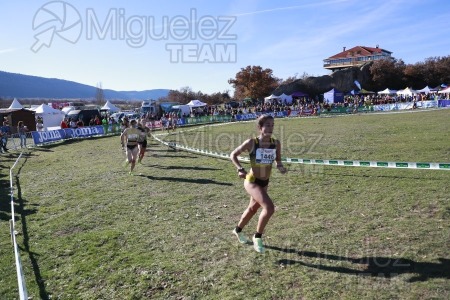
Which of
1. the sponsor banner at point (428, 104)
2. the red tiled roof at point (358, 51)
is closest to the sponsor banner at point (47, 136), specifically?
the sponsor banner at point (428, 104)

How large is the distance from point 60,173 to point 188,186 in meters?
6.30

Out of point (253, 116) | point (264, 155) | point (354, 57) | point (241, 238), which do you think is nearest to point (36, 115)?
point (253, 116)

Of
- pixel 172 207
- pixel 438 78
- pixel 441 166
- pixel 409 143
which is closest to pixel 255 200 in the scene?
pixel 172 207

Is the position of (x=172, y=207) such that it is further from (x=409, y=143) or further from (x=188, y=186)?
(x=409, y=143)

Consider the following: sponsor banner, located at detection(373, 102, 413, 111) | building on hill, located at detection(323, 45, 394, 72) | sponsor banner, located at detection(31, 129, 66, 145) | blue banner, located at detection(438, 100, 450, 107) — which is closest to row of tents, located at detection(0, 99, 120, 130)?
sponsor banner, located at detection(31, 129, 66, 145)

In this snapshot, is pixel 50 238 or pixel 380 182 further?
pixel 380 182

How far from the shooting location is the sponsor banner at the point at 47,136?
83.9 feet

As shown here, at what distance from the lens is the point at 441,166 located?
9.12m

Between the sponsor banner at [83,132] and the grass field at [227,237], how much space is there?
60.1ft

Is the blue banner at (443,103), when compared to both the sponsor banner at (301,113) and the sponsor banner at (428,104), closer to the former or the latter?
the sponsor banner at (428,104)

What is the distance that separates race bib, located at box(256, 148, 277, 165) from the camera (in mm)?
5438

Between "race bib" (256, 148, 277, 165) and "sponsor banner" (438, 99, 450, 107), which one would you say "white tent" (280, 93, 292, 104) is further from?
"race bib" (256, 148, 277, 165)

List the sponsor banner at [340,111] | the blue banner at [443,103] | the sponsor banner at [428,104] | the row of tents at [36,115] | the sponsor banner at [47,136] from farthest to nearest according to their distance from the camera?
the sponsor banner at [340,111] → the sponsor banner at [428,104] → the blue banner at [443,103] → the row of tents at [36,115] → the sponsor banner at [47,136]

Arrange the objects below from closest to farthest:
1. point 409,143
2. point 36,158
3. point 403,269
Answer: point 403,269 → point 409,143 → point 36,158
